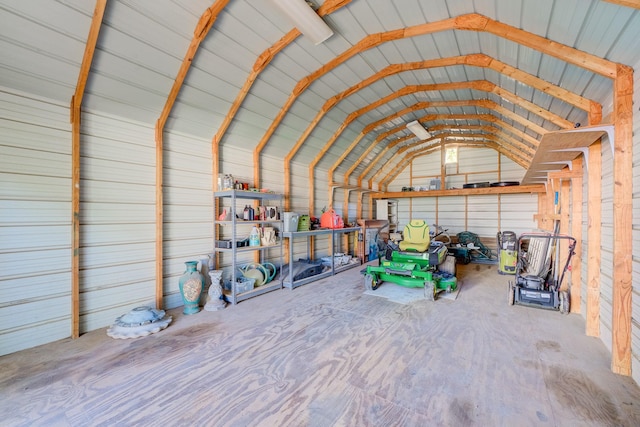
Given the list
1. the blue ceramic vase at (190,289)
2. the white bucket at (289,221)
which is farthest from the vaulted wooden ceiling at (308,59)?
the blue ceramic vase at (190,289)

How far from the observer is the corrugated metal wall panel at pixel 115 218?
3.51 metres

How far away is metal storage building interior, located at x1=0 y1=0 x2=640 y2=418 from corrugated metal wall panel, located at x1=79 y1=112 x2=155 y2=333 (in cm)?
2

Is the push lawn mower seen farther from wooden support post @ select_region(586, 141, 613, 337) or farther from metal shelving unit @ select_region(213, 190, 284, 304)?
metal shelving unit @ select_region(213, 190, 284, 304)

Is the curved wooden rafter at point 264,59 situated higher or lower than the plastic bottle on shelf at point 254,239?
higher

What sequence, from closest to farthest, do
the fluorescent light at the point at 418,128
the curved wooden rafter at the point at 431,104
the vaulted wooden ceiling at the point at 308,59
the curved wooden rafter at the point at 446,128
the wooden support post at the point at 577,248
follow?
the vaulted wooden ceiling at the point at 308,59, the curved wooden rafter at the point at 431,104, the wooden support post at the point at 577,248, the curved wooden rafter at the point at 446,128, the fluorescent light at the point at 418,128

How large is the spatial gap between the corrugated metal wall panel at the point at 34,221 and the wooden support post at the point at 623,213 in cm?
607

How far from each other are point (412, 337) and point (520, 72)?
3.75 meters

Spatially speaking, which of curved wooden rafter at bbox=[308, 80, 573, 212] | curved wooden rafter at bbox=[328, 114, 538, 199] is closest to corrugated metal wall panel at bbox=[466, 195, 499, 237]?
curved wooden rafter at bbox=[328, 114, 538, 199]

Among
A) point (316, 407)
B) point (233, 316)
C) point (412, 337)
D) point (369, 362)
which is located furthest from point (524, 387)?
point (233, 316)

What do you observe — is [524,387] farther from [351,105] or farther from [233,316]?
[351,105]

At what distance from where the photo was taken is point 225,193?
4.64 m

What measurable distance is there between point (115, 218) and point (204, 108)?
2.20 metres

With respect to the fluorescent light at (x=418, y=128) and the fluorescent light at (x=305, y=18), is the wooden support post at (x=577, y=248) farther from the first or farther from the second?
the fluorescent light at (x=305, y=18)

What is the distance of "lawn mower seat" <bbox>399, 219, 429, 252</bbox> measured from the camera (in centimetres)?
556
